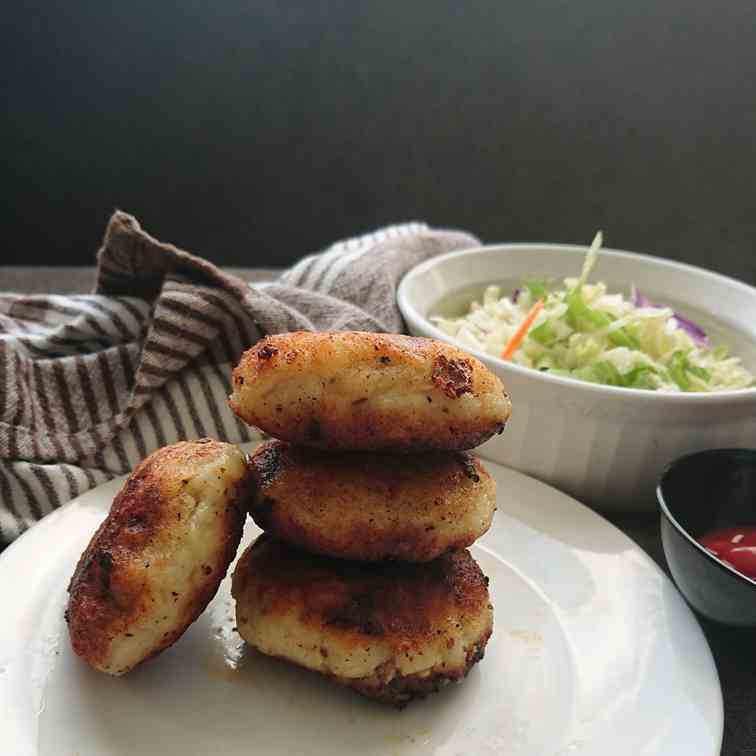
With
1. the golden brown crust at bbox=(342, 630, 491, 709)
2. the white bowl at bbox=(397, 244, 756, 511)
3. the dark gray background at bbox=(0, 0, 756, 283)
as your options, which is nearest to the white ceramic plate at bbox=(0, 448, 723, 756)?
the golden brown crust at bbox=(342, 630, 491, 709)

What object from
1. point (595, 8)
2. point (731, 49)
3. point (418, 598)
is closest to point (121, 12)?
point (595, 8)

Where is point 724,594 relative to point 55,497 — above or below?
above

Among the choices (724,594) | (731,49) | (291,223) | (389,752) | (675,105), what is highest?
(731,49)

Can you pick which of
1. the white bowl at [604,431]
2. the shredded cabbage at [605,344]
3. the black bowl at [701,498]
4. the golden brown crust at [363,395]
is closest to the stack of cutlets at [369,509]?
the golden brown crust at [363,395]

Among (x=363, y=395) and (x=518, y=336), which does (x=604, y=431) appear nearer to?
(x=518, y=336)

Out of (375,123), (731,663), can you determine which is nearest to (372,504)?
(731,663)

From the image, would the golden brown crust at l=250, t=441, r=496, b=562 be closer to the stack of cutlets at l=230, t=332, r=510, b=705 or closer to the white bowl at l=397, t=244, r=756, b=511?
the stack of cutlets at l=230, t=332, r=510, b=705

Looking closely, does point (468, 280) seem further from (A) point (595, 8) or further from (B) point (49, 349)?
(A) point (595, 8)
